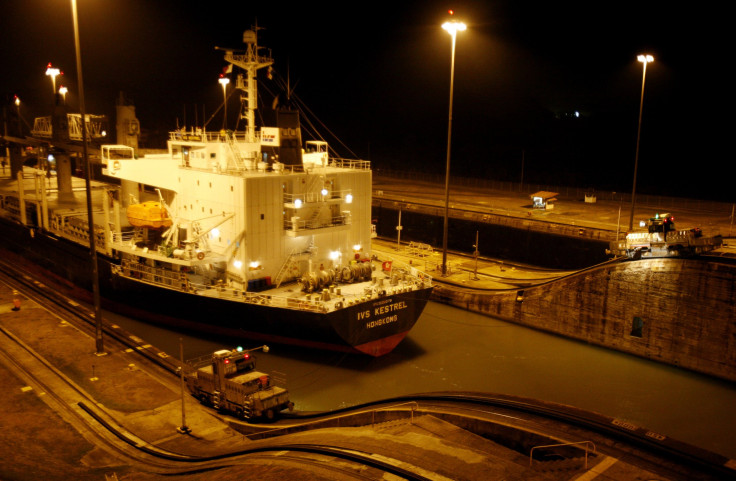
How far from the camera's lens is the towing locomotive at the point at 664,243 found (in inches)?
870

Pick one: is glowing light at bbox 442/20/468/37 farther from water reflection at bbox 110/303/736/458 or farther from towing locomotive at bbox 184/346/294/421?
towing locomotive at bbox 184/346/294/421

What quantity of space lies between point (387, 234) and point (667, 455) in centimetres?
3361

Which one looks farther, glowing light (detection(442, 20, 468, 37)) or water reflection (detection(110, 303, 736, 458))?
glowing light (detection(442, 20, 468, 37))

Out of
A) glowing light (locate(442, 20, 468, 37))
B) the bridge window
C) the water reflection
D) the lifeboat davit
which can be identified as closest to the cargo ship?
the lifeboat davit

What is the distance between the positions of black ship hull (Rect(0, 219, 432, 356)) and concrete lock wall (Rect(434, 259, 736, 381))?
20.6 feet

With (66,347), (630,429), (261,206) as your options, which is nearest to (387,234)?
(261,206)

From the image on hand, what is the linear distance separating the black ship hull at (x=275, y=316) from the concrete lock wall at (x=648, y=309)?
248 inches

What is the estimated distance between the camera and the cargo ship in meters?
21.4

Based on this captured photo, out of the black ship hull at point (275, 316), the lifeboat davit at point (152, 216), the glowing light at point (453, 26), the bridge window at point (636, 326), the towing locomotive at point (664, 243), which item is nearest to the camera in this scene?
the black ship hull at point (275, 316)

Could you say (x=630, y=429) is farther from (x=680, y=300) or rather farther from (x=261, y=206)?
(x=261, y=206)

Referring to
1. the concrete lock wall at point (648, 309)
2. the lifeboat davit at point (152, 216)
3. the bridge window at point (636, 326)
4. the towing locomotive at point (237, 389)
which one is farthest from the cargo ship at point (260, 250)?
the bridge window at point (636, 326)

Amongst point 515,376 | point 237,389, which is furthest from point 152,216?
point 515,376

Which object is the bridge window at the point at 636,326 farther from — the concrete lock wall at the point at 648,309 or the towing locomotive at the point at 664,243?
the towing locomotive at the point at 664,243

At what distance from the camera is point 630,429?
38.9ft
